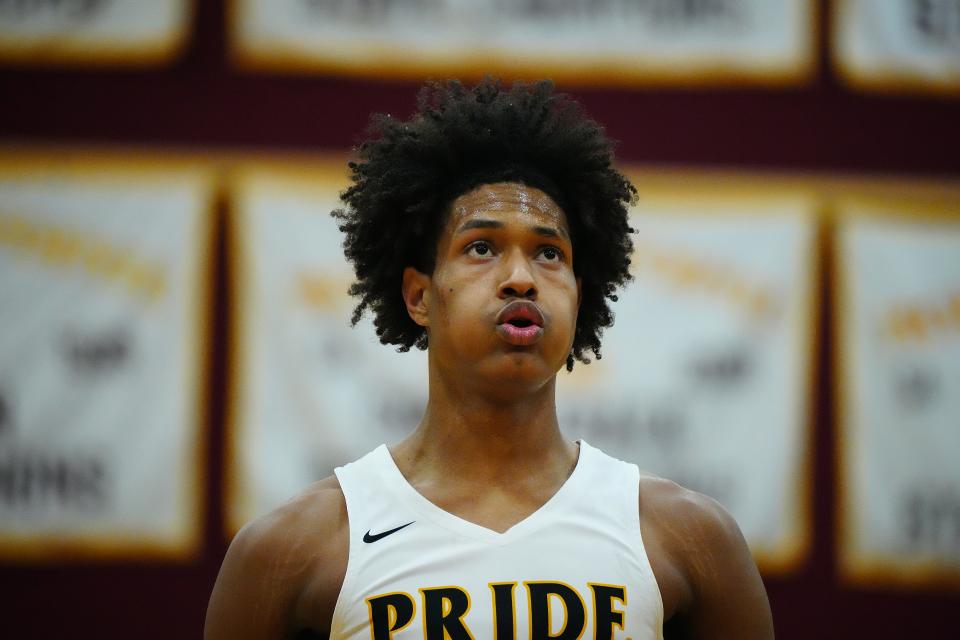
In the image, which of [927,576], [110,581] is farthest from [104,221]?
[927,576]

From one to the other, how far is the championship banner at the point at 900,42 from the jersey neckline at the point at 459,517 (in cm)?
304

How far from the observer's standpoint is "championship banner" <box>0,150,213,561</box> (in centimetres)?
437

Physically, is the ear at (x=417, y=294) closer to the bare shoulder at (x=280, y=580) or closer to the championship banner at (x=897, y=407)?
the bare shoulder at (x=280, y=580)

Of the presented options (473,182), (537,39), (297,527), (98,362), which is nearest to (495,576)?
(297,527)

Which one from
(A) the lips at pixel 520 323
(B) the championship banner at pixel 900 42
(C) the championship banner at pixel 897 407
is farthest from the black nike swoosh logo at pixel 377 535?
(B) the championship banner at pixel 900 42

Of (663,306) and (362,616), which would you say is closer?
(362,616)

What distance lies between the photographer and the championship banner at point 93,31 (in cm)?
451

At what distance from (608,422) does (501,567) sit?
239 centimetres

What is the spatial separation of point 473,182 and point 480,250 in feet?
A: 0.56

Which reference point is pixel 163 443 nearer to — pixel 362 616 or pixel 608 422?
pixel 608 422

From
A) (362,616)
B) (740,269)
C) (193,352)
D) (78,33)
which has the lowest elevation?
(362,616)

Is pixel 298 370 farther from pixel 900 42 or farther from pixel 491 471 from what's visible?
pixel 900 42

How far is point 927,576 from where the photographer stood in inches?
181

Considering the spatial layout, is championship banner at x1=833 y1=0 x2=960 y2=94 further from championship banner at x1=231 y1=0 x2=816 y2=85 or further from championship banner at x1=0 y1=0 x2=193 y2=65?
championship banner at x1=0 y1=0 x2=193 y2=65
